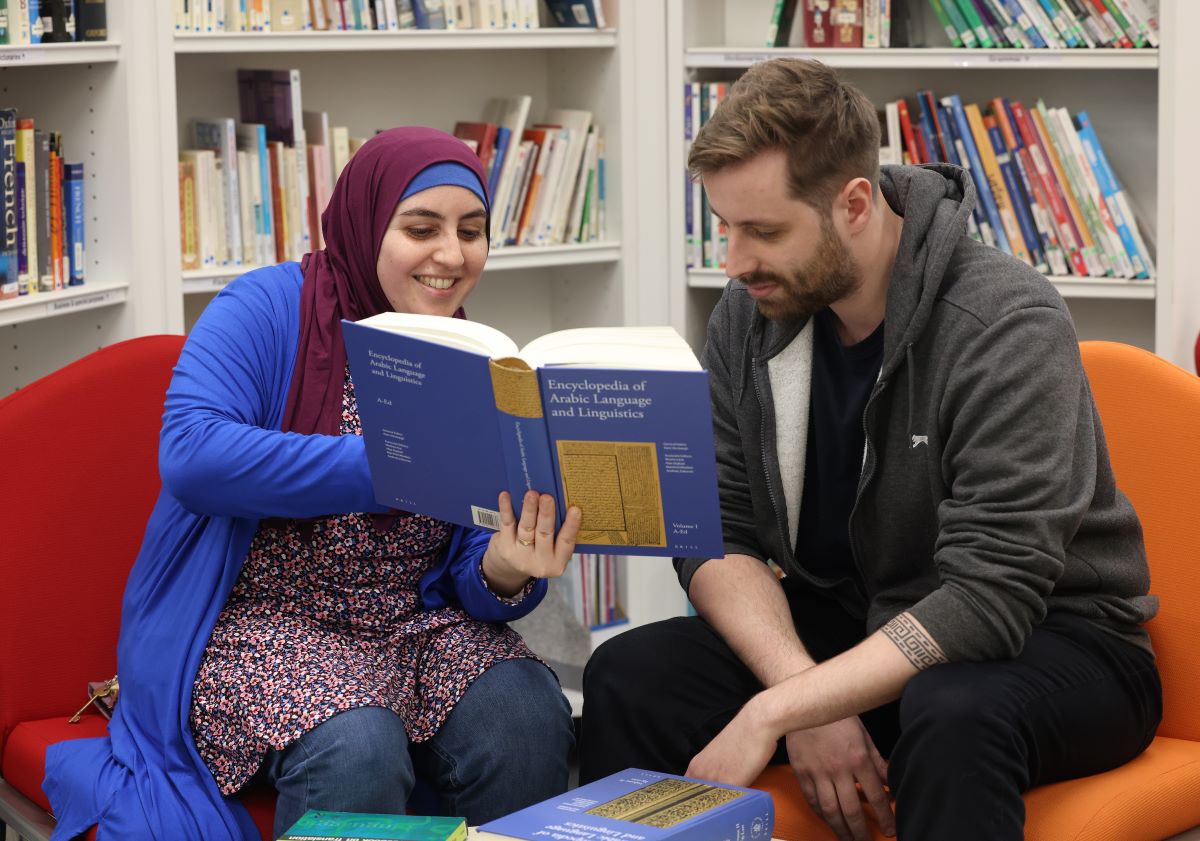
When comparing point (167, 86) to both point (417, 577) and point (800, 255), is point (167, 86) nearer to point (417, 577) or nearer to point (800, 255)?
point (417, 577)

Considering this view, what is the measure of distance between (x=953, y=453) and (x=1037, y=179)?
4.48ft

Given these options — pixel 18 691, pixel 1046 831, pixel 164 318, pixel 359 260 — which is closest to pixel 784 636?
pixel 1046 831

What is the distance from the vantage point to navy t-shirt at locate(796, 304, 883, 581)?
1.79 m

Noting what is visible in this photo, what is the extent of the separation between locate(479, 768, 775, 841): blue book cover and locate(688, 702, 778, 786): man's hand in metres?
0.10

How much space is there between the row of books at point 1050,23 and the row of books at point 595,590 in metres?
1.31

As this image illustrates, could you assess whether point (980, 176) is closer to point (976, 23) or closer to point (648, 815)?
point (976, 23)

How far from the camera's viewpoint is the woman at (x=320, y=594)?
1.60 m

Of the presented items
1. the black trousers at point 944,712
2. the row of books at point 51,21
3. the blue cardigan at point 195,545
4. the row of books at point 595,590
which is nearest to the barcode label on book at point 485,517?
the blue cardigan at point 195,545

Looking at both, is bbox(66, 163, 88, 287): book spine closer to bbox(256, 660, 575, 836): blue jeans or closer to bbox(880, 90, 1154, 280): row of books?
bbox(256, 660, 575, 836): blue jeans

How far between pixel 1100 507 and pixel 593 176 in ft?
5.12

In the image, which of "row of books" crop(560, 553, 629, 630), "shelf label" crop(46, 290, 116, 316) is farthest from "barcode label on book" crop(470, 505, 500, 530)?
"row of books" crop(560, 553, 629, 630)

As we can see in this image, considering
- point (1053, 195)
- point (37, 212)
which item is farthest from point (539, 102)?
point (37, 212)

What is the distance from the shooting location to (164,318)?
2.44 m

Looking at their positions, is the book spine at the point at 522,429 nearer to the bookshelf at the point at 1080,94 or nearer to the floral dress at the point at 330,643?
the floral dress at the point at 330,643
